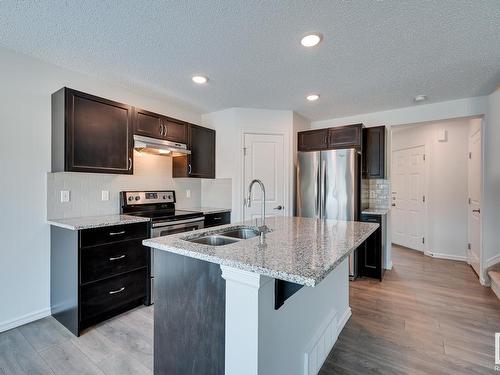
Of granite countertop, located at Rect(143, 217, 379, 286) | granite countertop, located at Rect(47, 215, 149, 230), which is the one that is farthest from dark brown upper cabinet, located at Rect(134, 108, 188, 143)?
granite countertop, located at Rect(143, 217, 379, 286)

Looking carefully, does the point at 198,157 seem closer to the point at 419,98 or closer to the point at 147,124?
the point at 147,124

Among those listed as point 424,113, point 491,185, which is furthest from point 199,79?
point 491,185

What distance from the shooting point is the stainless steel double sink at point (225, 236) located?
167cm

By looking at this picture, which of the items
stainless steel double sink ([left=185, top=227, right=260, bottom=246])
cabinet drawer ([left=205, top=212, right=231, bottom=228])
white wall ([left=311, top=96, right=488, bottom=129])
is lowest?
cabinet drawer ([left=205, top=212, right=231, bottom=228])

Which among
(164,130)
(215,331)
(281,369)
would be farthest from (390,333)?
(164,130)

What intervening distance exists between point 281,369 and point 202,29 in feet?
7.16

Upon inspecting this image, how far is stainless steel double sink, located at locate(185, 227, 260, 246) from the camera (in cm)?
167

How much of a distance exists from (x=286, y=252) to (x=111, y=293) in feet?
6.35

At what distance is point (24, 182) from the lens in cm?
229

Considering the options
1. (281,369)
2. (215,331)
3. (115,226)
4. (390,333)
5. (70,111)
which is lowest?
(390,333)

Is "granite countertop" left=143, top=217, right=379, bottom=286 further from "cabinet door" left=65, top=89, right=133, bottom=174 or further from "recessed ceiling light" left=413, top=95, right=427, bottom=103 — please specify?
"recessed ceiling light" left=413, top=95, right=427, bottom=103

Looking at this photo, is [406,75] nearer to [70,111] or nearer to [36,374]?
[70,111]

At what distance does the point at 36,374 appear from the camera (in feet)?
5.48

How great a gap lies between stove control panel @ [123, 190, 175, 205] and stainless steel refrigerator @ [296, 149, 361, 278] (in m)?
1.87
